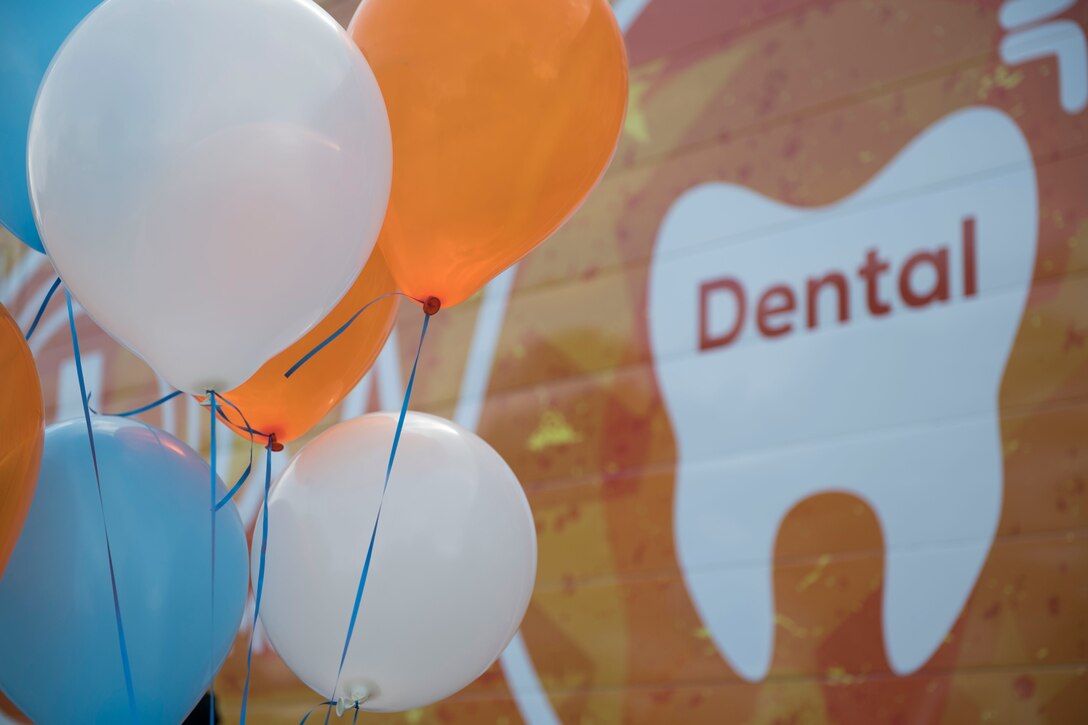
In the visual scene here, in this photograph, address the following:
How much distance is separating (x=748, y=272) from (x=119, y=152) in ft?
4.74

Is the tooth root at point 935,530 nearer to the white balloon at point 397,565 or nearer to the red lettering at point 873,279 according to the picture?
the red lettering at point 873,279

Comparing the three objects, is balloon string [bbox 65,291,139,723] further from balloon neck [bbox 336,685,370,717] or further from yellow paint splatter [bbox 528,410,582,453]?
yellow paint splatter [bbox 528,410,582,453]

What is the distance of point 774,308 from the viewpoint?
7.36 feet

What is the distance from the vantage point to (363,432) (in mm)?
1368

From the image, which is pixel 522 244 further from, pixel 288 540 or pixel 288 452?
pixel 288 452

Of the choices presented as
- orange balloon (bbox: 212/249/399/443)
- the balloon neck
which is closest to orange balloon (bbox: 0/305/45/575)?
orange balloon (bbox: 212/249/399/443)

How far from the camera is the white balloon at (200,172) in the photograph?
1047mm

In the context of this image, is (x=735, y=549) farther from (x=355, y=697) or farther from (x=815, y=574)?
(x=355, y=697)

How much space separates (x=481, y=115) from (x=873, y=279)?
1.08 m

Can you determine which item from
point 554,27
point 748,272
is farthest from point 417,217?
point 748,272

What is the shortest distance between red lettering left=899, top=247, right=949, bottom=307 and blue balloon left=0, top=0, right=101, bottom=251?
4.46ft

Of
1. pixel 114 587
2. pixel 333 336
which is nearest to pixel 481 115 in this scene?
pixel 333 336

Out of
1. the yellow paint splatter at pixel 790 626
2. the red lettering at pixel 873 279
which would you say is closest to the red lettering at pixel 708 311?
the red lettering at pixel 873 279

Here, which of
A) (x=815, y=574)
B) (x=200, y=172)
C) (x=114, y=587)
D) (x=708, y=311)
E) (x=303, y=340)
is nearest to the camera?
(x=200, y=172)
